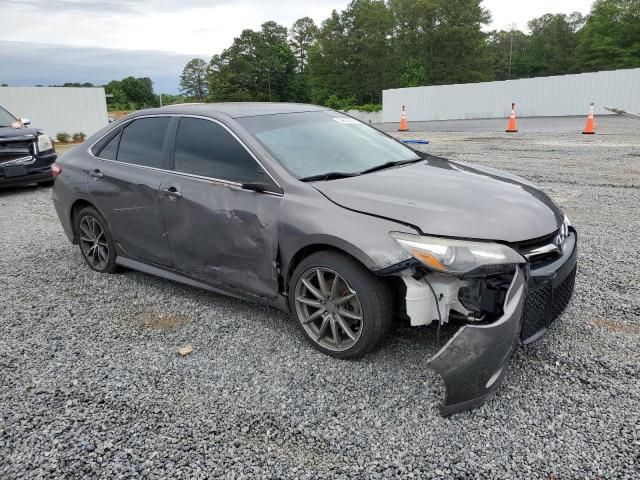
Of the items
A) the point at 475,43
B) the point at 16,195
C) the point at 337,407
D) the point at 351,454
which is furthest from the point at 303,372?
the point at 475,43

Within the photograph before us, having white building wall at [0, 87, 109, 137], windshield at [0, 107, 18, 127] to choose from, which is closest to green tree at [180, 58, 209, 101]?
white building wall at [0, 87, 109, 137]

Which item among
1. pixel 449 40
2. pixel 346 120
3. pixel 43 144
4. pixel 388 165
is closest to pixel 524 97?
pixel 43 144

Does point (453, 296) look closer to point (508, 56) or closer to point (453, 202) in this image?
point (453, 202)

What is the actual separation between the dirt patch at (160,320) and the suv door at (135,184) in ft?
1.37

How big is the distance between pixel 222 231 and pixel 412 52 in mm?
77251

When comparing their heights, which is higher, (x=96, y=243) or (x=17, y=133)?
(x=17, y=133)

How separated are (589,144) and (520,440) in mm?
12348

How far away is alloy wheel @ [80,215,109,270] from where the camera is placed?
4.82 meters

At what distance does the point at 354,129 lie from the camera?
4.25 meters

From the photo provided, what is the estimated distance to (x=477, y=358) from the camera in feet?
8.24

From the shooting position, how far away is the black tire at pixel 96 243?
470 cm

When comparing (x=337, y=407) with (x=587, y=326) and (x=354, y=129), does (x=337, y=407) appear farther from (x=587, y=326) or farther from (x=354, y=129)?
(x=354, y=129)

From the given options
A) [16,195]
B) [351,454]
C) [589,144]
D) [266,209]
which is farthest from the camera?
[589,144]

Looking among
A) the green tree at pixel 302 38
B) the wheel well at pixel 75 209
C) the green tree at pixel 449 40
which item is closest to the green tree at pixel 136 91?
the green tree at pixel 302 38
